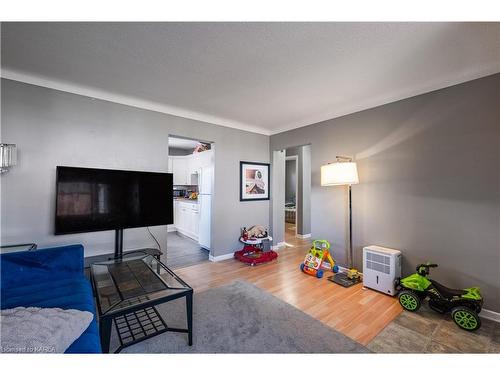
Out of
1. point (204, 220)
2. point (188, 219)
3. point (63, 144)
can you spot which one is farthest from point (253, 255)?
point (63, 144)

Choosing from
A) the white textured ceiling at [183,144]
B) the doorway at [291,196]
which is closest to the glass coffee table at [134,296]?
the doorway at [291,196]

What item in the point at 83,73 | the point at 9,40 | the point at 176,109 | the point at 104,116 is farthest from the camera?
the point at 176,109

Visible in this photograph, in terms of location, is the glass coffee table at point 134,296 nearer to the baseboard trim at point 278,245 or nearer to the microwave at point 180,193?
the baseboard trim at point 278,245

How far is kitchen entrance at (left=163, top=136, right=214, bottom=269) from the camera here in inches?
159

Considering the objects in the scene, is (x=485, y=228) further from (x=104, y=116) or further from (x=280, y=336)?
(x=104, y=116)

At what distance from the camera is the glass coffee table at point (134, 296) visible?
57.9 inches

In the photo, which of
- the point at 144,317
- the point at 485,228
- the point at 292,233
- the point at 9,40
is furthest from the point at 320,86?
the point at 292,233

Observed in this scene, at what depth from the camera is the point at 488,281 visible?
2109 mm

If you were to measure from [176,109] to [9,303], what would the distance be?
107 inches

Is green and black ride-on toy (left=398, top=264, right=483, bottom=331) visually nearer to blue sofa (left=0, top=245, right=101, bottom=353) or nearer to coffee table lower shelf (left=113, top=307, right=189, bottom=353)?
coffee table lower shelf (left=113, top=307, right=189, bottom=353)

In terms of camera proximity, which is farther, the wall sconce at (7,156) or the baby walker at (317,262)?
the baby walker at (317,262)

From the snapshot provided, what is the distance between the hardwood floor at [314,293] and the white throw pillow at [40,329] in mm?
1638

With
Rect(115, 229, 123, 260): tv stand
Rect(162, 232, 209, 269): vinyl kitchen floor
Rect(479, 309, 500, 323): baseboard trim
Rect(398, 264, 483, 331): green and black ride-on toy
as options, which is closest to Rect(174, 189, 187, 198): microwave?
Rect(162, 232, 209, 269): vinyl kitchen floor

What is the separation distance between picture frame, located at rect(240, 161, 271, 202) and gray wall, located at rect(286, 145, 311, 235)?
1.42m
